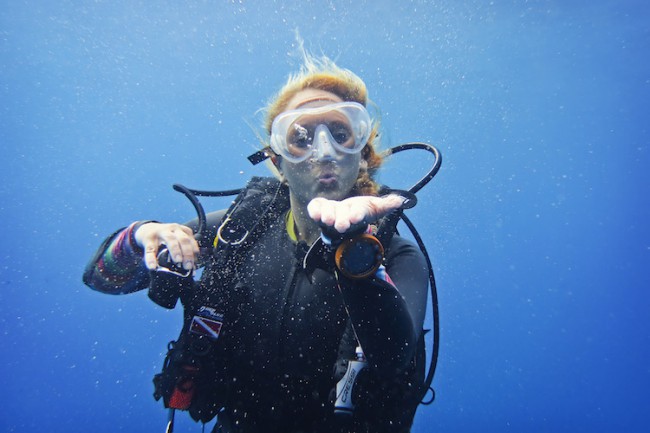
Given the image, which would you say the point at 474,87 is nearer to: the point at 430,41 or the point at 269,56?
the point at 430,41

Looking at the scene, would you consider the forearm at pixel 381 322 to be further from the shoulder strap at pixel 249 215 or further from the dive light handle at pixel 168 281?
the shoulder strap at pixel 249 215

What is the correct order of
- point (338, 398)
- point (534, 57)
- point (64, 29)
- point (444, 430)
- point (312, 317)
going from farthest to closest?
point (534, 57) < point (64, 29) < point (444, 430) < point (312, 317) < point (338, 398)

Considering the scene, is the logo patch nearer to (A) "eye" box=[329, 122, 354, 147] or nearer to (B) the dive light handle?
(B) the dive light handle

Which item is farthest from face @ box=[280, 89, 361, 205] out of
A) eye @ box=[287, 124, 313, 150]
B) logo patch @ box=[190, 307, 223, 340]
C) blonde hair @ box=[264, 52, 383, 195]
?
logo patch @ box=[190, 307, 223, 340]

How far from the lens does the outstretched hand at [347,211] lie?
1.23 m

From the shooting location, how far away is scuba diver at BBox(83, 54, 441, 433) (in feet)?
6.31

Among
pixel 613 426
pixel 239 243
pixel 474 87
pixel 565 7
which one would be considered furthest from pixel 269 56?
pixel 613 426

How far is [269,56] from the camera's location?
28.4m

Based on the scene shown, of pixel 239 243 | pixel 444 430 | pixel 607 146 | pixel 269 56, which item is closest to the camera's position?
pixel 239 243

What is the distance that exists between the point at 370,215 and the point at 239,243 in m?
1.32

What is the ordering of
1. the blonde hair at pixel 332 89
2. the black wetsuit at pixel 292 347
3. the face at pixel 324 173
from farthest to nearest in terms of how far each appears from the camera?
the blonde hair at pixel 332 89 < the face at pixel 324 173 < the black wetsuit at pixel 292 347

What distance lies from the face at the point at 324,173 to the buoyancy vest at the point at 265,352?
44 cm

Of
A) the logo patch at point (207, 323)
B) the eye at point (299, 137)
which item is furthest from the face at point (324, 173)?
the logo patch at point (207, 323)

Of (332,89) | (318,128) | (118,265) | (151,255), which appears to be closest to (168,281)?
(151,255)
